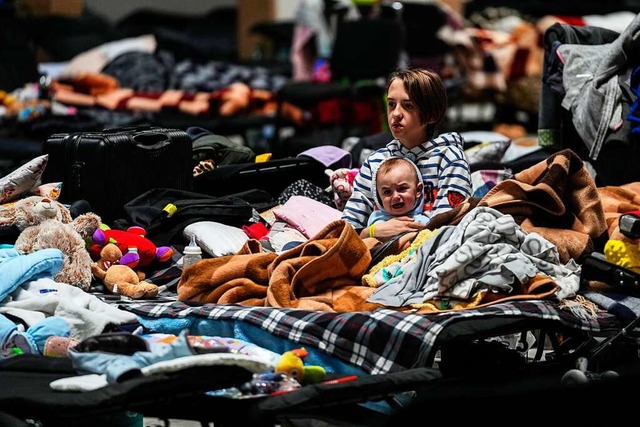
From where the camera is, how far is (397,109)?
4.23 m

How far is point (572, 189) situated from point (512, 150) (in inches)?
74.1

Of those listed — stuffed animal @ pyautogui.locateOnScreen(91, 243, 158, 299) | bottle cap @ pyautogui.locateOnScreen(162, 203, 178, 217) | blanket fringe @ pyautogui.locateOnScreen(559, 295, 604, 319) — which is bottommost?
stuffed animal @ pyautogui.locateOnScreen(91, 243, 158, 299)

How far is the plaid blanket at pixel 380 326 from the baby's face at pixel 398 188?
28.4 inches

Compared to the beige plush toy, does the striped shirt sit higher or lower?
higher

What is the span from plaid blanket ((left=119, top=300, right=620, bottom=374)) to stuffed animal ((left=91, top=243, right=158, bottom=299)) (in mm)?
390

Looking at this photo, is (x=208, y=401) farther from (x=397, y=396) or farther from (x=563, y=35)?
(x=563, y=35)

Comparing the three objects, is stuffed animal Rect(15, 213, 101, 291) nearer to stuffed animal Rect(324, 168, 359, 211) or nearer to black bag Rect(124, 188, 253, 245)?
black bag Rect(124, 188, 253, 245)

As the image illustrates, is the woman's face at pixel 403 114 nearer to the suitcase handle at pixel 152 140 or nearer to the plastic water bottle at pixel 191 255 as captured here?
the plastic water bottle at pixel 191 255

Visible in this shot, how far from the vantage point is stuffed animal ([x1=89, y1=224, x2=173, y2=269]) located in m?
4.20

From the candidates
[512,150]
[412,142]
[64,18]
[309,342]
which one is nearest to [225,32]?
[64,18]

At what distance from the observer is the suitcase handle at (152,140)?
15.7 feet

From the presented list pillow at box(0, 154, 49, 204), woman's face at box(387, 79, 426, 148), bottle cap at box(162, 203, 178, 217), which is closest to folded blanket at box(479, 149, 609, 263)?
woman's face at box(387, 79, 426, 148)

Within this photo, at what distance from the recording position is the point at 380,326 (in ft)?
10.8

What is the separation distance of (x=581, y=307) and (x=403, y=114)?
0.99 m
